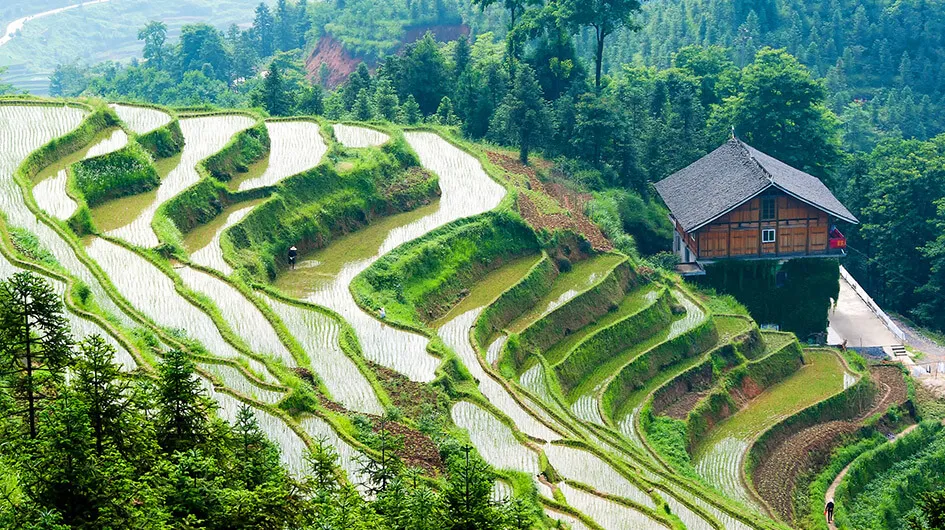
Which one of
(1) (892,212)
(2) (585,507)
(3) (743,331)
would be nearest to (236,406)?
(2) (585,507)

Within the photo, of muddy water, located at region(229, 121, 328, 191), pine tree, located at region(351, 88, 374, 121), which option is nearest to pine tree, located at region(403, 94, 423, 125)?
pine tree, located at region(351, 88, 374, 121)

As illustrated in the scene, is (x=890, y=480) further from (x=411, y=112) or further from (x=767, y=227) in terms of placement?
(x=411, y=112)

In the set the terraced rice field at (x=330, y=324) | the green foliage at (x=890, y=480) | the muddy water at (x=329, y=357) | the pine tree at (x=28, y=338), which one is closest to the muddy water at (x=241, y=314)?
the terraced rice field at (x=330, y=324)

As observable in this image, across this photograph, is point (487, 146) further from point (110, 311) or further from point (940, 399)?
point (110, 311)

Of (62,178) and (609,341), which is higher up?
(62,178)

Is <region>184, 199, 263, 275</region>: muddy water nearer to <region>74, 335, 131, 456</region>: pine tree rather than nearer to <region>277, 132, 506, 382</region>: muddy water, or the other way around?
<region>277, 132, 506, 382</region>: muddy water

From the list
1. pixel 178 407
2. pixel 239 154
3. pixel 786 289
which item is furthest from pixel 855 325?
pixel 178 407
